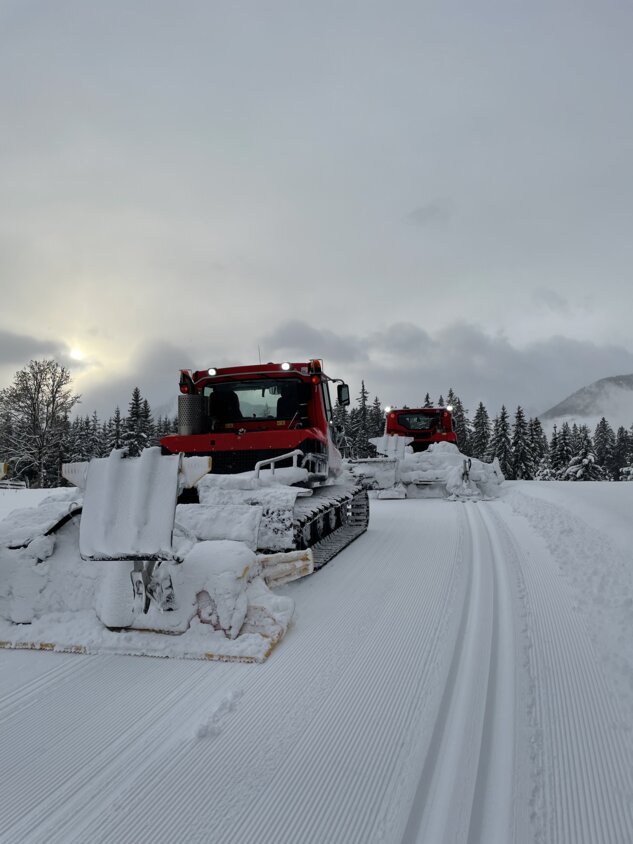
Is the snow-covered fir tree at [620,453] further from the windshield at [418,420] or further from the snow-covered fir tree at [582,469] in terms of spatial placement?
the windshield at [418,420]

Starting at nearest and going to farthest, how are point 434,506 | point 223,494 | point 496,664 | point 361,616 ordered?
point 496,664, point 361,616, point 223,494, point 434,506

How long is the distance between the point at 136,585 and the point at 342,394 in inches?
187

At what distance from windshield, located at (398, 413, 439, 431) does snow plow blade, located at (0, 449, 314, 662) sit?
14.9 metres

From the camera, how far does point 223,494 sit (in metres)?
4.81

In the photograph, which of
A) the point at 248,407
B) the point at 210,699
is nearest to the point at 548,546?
the point at 248,407

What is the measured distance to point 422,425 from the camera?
59.2 ft

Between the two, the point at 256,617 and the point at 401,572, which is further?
the point at 401,572

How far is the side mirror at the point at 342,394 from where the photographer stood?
7.55 meters

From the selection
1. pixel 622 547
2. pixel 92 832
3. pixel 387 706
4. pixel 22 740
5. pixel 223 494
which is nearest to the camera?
pixel 92 832

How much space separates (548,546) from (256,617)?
457 centimetres

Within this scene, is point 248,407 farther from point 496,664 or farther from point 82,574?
point 496,664

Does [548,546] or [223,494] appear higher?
[223,494]

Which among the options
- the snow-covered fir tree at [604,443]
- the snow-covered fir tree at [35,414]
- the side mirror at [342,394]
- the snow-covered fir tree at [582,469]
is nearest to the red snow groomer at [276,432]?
the side mirror at [342,394]

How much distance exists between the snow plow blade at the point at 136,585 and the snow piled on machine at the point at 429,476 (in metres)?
9.69
